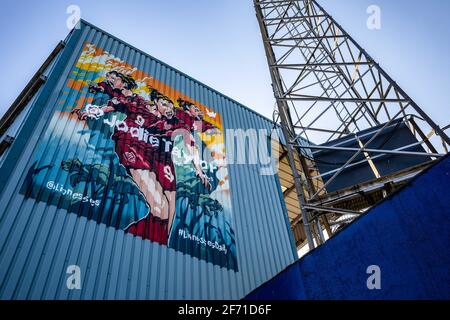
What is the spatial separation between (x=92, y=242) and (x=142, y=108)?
15.1 feet

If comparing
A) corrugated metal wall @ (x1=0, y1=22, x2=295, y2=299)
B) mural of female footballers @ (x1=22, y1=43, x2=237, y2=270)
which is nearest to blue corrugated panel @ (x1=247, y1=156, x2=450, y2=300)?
corrugated metal wall @ (x1=0, y1=22, x2=295, y2=299)

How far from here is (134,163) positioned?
8.09 m

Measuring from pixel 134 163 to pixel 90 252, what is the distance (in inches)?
105

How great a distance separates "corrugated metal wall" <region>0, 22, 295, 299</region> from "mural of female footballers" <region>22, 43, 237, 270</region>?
0.26 m

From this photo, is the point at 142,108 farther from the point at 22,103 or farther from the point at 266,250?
the point at 266,250

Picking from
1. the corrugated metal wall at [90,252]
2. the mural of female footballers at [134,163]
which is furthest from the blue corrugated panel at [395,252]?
the mural of female footballers at [134,163]

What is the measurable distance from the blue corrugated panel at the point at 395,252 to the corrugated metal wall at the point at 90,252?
138 inches

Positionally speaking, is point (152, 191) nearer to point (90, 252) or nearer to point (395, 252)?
point (90, 252)

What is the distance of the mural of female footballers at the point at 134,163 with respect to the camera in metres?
6.91

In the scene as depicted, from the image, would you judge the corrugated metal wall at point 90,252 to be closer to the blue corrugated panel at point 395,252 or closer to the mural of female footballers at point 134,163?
the mural of female footballers at point 134,163

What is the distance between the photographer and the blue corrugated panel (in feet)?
10.9

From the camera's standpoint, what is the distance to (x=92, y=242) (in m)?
6.34

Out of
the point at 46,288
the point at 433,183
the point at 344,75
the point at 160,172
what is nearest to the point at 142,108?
the point at 160,172

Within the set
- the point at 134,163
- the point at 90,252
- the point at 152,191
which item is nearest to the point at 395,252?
the point at 90,252
